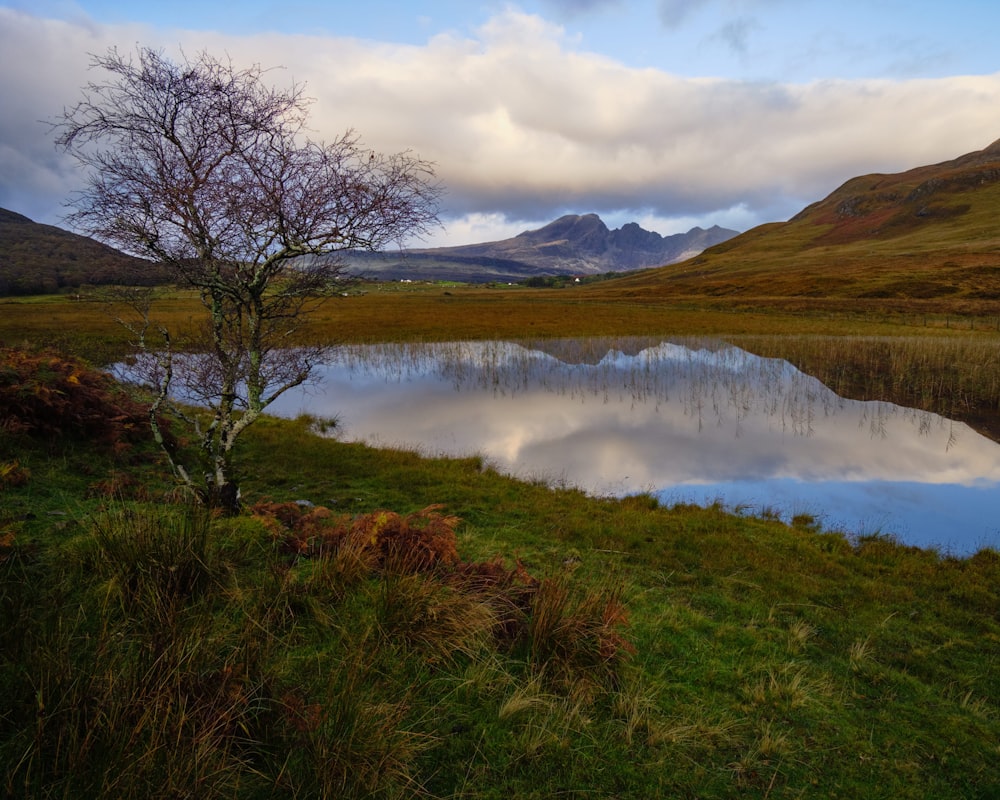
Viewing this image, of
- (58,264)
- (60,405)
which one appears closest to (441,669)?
(60,405)

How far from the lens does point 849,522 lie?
11.4 m

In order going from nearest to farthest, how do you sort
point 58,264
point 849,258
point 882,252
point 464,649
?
point 464,649 < point 882,252 < point 849,258 < point 58,264

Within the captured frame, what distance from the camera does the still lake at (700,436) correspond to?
12602 mm

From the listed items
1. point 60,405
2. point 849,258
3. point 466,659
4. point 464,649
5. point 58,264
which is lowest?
point 466,659

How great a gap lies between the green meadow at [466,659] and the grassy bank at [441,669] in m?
0.02

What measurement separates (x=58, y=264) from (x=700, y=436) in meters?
170

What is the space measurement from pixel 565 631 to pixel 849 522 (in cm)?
940

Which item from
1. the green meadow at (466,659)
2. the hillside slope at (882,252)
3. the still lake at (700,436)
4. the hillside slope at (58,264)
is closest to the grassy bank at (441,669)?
the green meadow at (466,659)

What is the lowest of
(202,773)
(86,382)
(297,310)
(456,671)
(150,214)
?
(456,671)

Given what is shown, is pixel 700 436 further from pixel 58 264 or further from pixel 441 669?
pixel 58 264

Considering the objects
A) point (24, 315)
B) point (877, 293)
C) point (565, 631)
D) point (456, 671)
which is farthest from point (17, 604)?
point (877, 293)

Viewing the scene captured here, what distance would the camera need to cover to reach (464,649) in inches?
182

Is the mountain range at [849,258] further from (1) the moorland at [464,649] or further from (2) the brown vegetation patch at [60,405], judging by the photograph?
(1) the moorland at [464,649]

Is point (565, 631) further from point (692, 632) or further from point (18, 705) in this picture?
point (18, 705)
